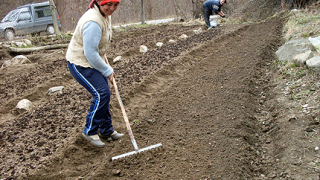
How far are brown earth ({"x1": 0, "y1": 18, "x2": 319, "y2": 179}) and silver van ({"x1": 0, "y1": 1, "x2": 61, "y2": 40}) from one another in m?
8.01

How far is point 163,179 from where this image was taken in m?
2.67

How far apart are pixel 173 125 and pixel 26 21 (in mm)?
13235

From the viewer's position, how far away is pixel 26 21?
1378cm

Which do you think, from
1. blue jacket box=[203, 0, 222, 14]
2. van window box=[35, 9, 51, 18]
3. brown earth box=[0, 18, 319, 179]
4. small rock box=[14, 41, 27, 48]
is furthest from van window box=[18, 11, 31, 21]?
blue jacket box=[203, 0, 222, 14]

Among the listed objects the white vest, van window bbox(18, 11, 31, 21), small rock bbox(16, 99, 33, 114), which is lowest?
small rock bbox(16, 99, 33, 114)

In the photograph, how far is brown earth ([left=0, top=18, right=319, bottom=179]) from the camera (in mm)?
2812

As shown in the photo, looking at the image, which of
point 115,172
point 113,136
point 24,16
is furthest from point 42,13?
point 115,172

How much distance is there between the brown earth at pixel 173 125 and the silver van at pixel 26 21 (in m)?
8.01

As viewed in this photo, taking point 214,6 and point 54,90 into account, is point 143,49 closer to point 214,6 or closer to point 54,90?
point 54,90

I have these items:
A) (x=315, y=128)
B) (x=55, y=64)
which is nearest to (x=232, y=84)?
(x=315, y=128)

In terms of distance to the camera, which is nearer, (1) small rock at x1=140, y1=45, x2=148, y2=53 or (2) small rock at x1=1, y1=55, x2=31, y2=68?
(2) small rock at x1=1, y1=55, x2=31, y2=68

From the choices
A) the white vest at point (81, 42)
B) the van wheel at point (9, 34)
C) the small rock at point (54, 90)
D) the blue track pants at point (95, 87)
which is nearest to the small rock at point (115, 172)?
the blue track pants at point (95, 87)

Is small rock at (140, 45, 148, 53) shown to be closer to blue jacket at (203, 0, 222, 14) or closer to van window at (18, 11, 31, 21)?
blue jacket at (203, 0, 222, 14)

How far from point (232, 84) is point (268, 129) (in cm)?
163
